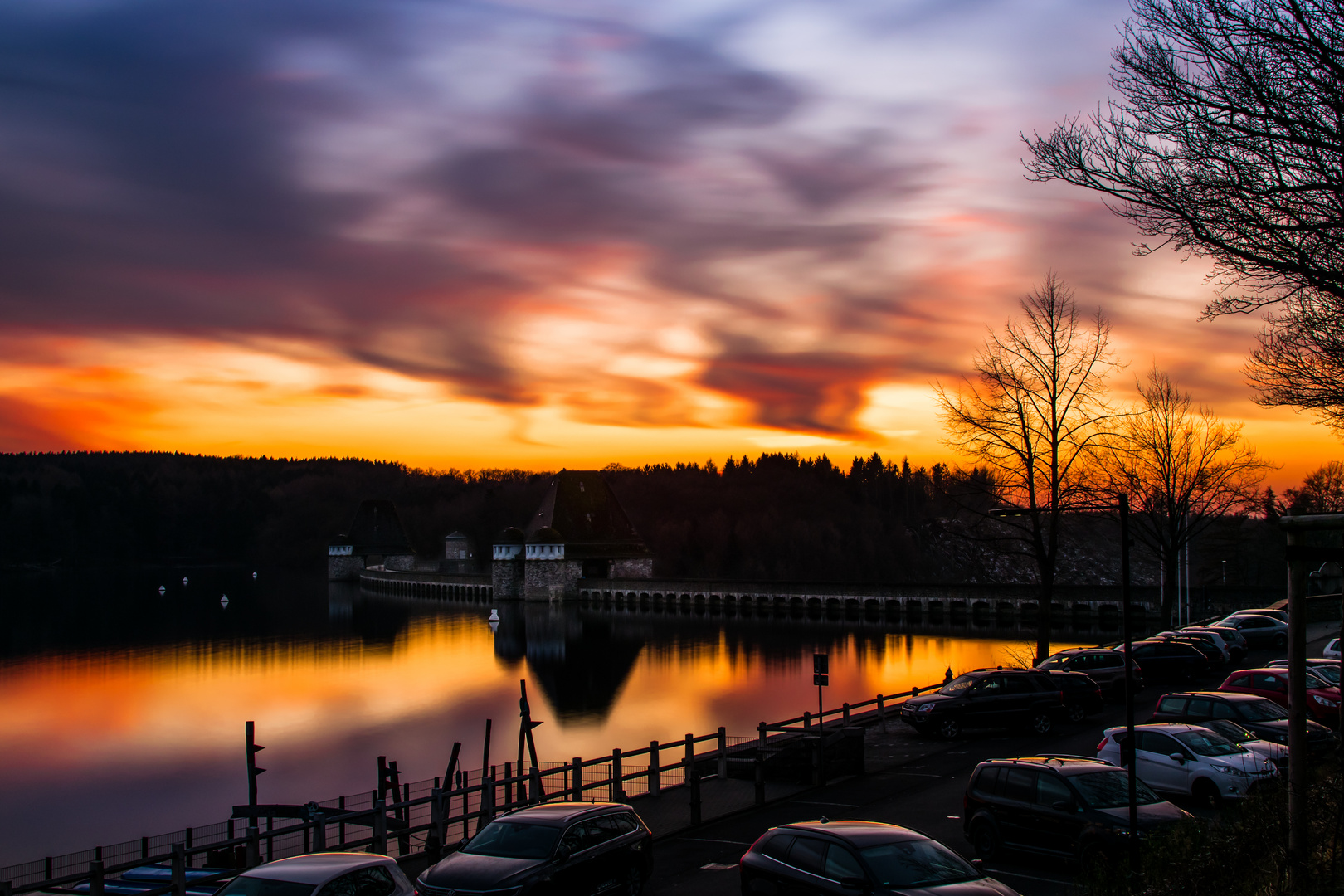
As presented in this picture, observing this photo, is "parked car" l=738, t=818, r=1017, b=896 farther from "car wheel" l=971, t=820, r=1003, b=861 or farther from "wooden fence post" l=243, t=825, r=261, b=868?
"wooden fence post" l=243, t=825, r=261, b=868

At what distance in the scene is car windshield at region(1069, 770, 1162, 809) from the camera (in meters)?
15.4

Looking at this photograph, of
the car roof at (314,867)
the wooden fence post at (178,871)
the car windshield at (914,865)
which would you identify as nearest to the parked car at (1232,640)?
the car windshield at (914,865)

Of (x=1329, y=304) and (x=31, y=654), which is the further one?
(x=31, y=654)

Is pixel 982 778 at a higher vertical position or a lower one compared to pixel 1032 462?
lower

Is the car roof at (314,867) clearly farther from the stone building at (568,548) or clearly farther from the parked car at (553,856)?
the stone building at (568,548)

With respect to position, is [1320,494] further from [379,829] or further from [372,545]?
[372,545]

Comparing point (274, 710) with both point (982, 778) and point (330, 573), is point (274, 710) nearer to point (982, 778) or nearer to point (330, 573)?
point (982, 778)

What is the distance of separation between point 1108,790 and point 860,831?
17.1 ft

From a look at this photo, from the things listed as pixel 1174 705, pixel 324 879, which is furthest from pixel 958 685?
pixel 324 879

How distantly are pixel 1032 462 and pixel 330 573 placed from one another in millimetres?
150849

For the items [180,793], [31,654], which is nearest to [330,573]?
[31,654]

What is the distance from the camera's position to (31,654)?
261ft

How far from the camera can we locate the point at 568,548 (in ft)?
395

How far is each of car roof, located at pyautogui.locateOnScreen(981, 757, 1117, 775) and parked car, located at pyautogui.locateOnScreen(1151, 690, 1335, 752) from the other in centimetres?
609
